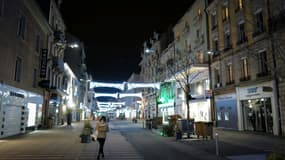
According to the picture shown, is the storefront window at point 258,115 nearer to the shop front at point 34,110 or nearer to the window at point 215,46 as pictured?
the window at point 215,46

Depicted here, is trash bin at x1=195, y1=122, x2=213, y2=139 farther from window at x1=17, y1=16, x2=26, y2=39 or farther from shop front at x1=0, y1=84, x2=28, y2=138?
window at x1=17, y1=16, x2=26, y2=39

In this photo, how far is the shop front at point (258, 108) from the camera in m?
19.1

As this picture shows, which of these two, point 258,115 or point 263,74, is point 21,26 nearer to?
point 263,74

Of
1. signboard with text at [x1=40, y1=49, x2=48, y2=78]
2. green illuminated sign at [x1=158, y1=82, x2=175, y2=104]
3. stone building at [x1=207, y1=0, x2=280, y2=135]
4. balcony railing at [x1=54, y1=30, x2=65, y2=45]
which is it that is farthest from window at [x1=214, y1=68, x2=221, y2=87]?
balcony railing at [x1=54, y1=30, x2=65, y2=45]

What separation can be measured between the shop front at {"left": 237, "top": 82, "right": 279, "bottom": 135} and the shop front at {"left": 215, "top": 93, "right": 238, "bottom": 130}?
3.23ft

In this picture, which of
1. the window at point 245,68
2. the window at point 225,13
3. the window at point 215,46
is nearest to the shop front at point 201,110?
the window at point 215,46

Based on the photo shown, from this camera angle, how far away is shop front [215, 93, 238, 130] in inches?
952

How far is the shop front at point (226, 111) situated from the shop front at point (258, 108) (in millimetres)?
985

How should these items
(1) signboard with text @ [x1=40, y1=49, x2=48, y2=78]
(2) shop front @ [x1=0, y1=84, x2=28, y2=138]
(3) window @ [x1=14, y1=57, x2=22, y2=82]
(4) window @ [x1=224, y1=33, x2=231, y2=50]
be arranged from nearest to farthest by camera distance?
1. (2) shop front @ [x1=0, y1=84, x2=28, y2=138]
2. (3) window @ [x1=14, y1=57, x2=22, y2=82]
3. (1) signboard with text @ [x1=40, y1=49, x2=48, y2=78]
4. (4) window @ [x1=224, y1=33, x2=231, y2=50]

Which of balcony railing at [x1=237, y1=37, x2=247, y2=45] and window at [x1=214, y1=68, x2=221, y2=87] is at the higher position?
balcony railing at [x1=237, y1=37, x2=247, y2=45]

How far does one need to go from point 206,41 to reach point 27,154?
2449 centimetres

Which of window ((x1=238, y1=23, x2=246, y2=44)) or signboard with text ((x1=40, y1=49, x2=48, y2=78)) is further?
signboard with text ((x1=40, y1=49, x2=48, y2=78))

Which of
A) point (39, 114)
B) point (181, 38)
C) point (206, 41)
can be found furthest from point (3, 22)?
point (181, 38)

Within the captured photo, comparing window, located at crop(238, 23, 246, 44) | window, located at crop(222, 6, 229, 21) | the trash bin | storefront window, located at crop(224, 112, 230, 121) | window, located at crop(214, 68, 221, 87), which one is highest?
window, located at crop(222, 6, 229, 21)
